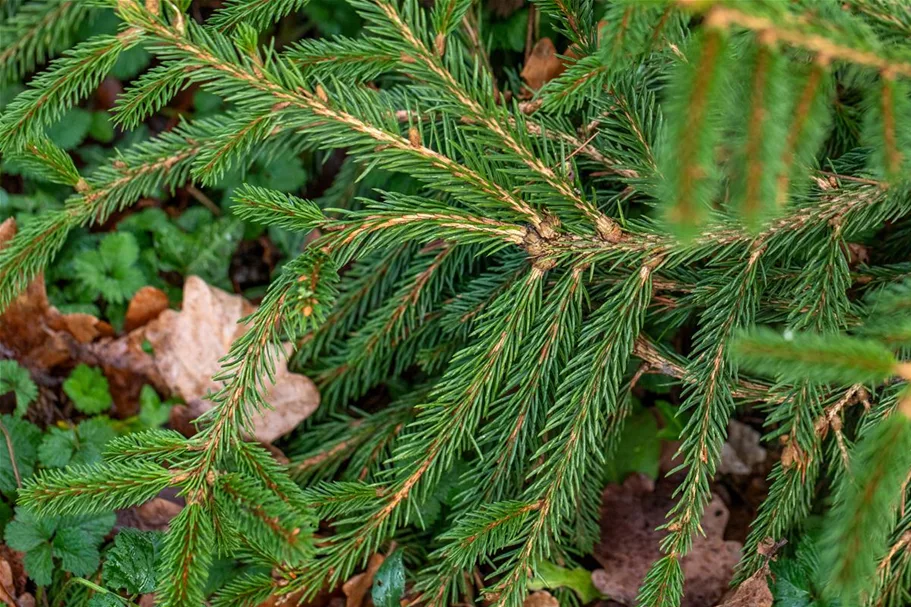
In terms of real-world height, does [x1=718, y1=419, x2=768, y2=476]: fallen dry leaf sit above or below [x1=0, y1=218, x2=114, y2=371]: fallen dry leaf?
below

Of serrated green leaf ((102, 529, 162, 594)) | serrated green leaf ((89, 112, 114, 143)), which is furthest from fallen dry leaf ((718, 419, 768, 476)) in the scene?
serrated green leaf ((89, 112, 114, 143))

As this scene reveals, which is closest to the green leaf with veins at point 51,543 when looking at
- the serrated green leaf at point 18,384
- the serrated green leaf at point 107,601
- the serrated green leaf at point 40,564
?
the serrated green leaf at point 40,564

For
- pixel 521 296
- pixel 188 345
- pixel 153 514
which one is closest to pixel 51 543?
pixel 153 514

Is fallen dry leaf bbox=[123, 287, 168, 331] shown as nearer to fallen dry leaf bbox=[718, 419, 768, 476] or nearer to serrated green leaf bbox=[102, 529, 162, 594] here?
serrated green leaf bbox=[102, 529, 162, 594]

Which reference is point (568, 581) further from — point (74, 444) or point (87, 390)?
point (87, 390)

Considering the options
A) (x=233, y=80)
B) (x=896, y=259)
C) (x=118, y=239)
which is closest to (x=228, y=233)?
(x=118, y=239)

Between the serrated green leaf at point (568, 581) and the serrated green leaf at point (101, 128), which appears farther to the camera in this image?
the serrated green leaf at point (101, 128)

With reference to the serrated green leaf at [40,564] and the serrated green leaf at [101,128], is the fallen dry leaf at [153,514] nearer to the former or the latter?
the serrated green leaf at [40,564]
